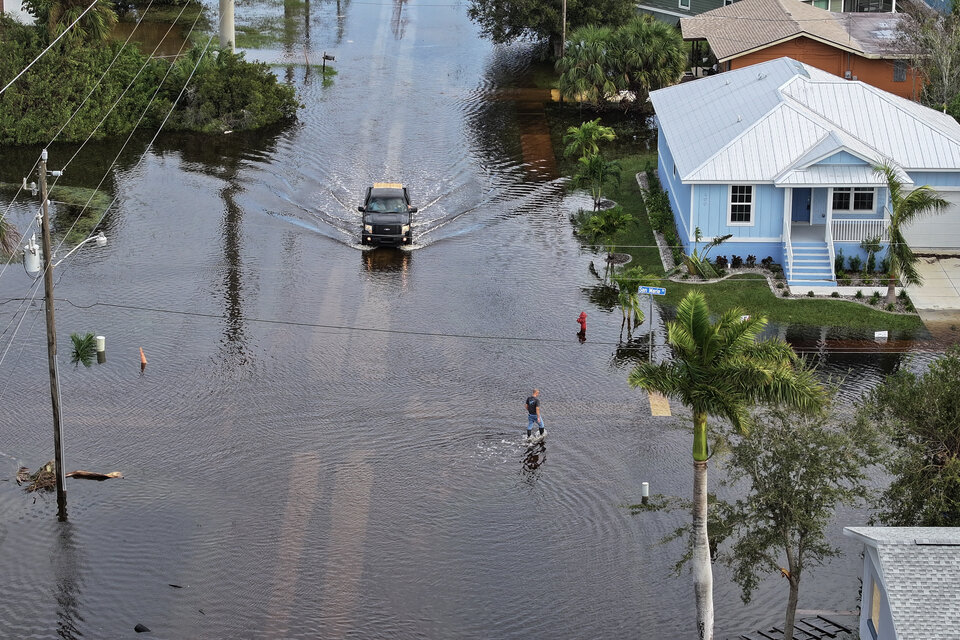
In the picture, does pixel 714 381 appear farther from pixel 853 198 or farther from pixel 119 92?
pixel 119 92

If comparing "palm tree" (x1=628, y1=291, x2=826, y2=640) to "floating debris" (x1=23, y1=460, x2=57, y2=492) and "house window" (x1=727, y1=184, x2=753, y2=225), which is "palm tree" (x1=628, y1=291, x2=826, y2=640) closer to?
"floating debris" (x1=23, y1=460, x2=57, y2=492)

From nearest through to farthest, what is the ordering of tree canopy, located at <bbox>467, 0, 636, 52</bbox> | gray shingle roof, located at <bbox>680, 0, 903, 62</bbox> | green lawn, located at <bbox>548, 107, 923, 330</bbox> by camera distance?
green lawn, located at <bbox>548, 107, 923, 330</bbox>, gray shingle roof, located at <bbox>680, 0, 903, 62</bbox>, tree canopy, located at <bbox>467, 0, 636, 52</bbox>

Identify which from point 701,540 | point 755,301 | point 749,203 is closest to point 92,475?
point 701,540

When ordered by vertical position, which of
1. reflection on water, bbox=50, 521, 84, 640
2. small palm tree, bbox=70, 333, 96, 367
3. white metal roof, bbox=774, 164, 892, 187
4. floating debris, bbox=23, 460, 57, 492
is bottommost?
reflection on water, bbox=50, 521, 84, 640

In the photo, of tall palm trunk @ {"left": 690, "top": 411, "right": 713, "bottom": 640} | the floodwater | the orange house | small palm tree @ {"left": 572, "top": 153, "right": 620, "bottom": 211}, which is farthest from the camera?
the orange house

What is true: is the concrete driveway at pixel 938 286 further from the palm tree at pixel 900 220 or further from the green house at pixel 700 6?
the green house at pixel 700 6

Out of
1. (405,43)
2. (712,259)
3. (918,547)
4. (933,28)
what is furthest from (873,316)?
(405,43)

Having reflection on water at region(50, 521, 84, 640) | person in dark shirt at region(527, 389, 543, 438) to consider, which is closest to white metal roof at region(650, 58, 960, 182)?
person in dark shirt at region(527, 389, 543, 438)
